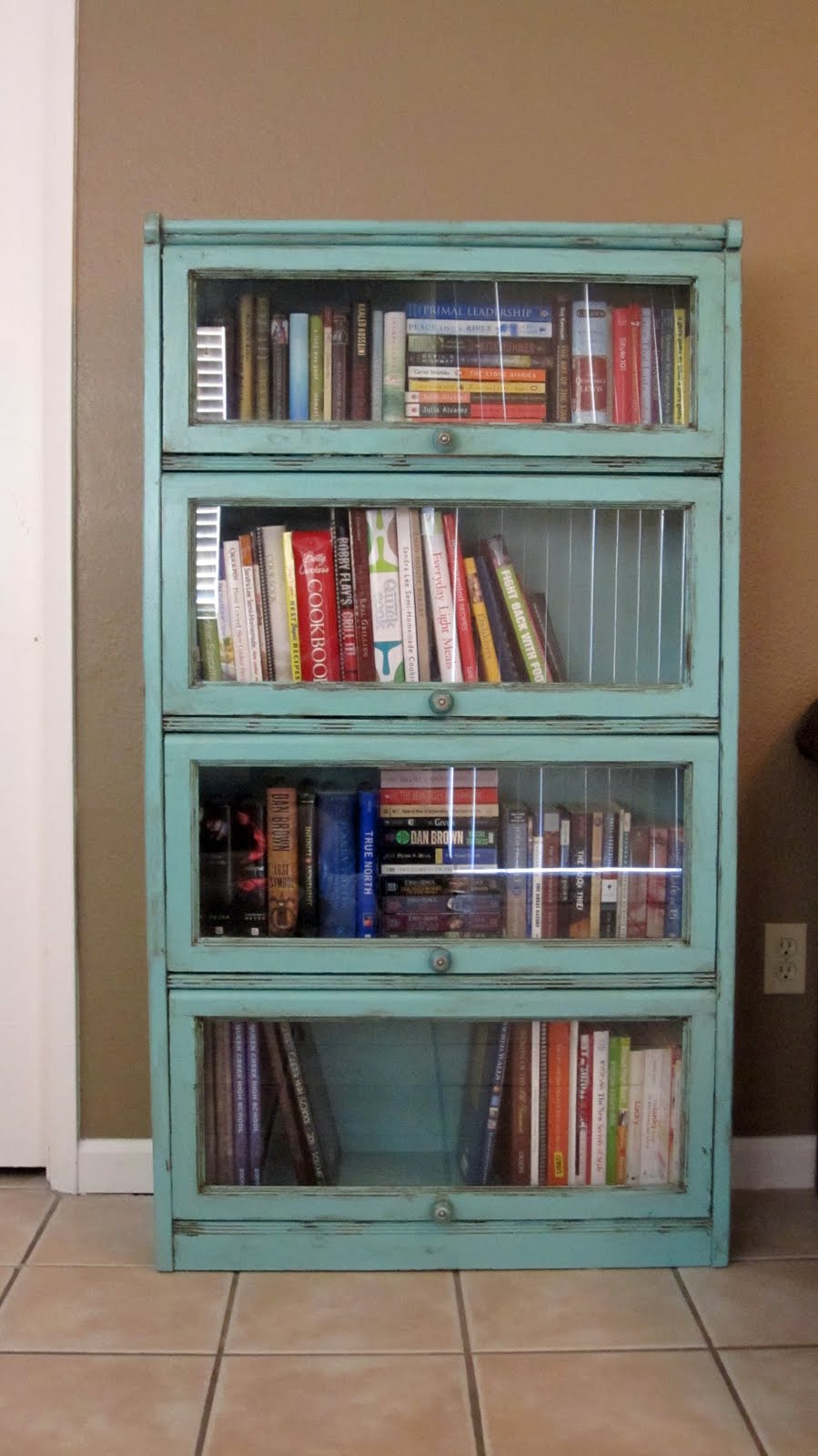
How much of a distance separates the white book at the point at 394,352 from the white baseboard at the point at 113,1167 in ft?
4.07

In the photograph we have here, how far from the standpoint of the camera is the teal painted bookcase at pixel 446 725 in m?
1.73

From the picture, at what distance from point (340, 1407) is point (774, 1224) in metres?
0.80

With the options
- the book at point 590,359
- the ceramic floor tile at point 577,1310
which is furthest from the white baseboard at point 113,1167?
the book at point 590,359

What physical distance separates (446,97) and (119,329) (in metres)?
0.62

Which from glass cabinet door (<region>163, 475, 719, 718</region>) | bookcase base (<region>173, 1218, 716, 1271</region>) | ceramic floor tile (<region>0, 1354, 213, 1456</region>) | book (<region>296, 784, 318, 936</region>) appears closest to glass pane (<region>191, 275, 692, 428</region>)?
glass cabinet door (<region>163, 475, 719, 718</region>)

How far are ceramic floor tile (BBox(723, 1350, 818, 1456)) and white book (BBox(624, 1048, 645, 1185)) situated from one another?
0.28 m

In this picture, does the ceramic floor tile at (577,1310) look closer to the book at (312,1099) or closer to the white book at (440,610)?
the book at (312,1099)

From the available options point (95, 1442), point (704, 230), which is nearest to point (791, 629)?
point (704, 230)

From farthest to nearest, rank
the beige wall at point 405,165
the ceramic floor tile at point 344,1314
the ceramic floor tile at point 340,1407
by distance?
the beige wall at point 405,165 → the ceramic floor tile at point 344,1314 → the ceramic floor tile at point 340,1407

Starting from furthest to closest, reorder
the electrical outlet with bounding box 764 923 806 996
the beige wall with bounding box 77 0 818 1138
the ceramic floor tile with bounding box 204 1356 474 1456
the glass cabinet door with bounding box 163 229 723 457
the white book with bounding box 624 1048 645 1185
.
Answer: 1. the electrical outlet with bounding box 764 923 806 996
2. the beige wall with bounding box 77 0 818 1138
3. the white book with bounding box 624 1048 645 1185
4. the glass cabinet door with bounding box 163 229 723 457
5. the ceramic floor tile with bounding box 204 1356 474 1456

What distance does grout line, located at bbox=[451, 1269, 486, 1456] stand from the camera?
142cm

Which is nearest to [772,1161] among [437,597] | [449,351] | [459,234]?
[437,597]

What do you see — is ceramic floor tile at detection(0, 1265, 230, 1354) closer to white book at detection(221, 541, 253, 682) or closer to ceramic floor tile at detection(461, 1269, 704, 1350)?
ceramic floor tile at detection(461, 1269, 704, 1350)

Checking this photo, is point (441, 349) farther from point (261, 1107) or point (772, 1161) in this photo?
point (772, 1161)
